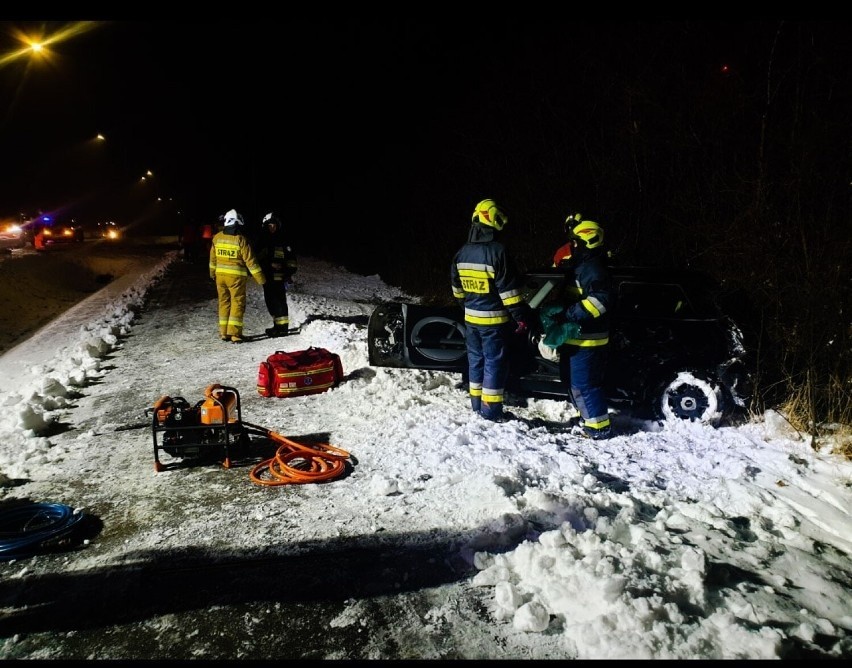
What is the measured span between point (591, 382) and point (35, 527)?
4.52 metres

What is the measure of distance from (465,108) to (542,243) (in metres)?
5.97


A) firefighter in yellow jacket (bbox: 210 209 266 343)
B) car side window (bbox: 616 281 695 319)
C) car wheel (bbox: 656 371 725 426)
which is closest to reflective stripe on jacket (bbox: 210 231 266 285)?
firefighter in yellow jacket (bbox: 210 209 266 343)

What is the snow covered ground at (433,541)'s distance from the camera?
278 centimetres

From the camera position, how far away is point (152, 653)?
107 inches

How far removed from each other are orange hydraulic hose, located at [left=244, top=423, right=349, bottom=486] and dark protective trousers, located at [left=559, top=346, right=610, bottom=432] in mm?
2309

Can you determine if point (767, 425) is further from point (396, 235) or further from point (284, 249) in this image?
point (396, 235)

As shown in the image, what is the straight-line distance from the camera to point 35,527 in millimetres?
3609

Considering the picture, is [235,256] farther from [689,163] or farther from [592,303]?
[689,163]

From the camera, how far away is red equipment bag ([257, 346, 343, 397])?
6.46 meters

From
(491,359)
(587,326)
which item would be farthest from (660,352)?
(491,359)

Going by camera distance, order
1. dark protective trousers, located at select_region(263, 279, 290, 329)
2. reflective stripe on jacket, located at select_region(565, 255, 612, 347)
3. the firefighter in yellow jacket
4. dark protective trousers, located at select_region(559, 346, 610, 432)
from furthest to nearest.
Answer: dark protective trousers, located at select_region(263, 279, 290, 329)
the firefighter in yellow jacket
dark protective trousers, located at select_region(559, 346, 610, 432)
reflective stripe on jacket, located at select_region(565, 255, 612, 347)

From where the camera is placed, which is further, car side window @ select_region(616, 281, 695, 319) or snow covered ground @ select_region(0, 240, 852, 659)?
car side window @ select_region(616, 281, 695, 319)

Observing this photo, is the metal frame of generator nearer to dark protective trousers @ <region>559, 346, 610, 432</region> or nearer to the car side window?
dark protective trousers @ <region>559, 346, 610, 432</region>

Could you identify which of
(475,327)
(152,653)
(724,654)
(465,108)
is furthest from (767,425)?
(465,108)
